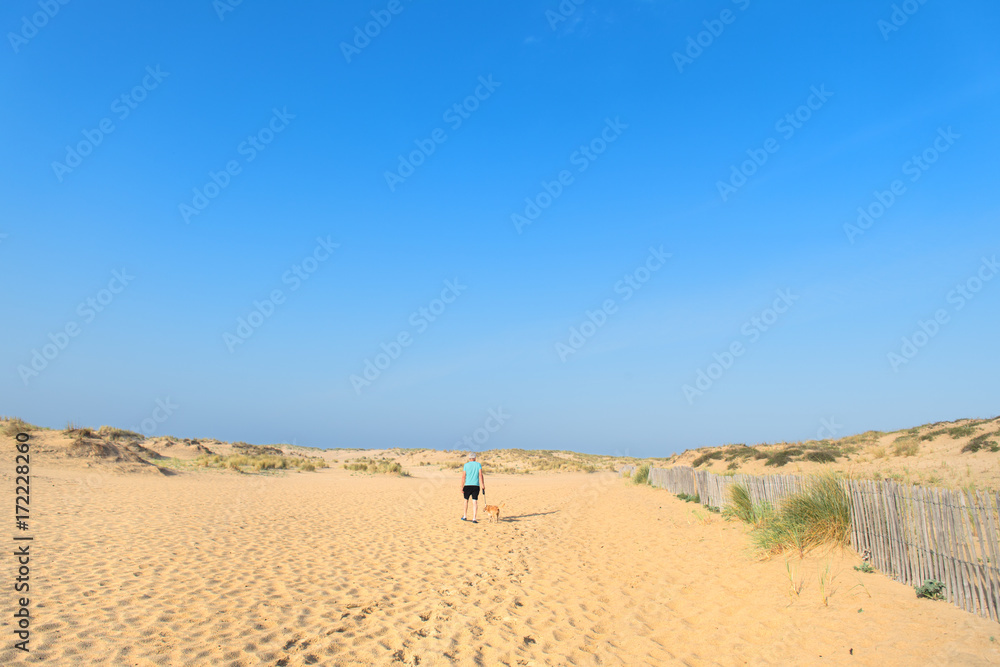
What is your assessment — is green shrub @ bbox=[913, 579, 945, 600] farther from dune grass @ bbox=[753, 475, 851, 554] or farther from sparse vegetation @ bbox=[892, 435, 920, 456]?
sparse vegetation @ bbox=[892, 435, 920, 456]

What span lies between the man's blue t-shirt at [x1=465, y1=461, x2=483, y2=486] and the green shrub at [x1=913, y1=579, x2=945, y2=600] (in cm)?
1012

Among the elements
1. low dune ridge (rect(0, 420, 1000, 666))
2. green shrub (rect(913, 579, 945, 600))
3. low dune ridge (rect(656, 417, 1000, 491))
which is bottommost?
low dune ridge (rect(0, 420, 1000, 666))

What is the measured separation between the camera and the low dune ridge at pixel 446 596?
548cm

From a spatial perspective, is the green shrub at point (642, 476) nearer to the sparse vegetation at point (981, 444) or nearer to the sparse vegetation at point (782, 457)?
the sparse vegetation at point (782, 457)

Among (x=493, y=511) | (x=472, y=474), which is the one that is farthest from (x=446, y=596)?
(x=493, y=511)

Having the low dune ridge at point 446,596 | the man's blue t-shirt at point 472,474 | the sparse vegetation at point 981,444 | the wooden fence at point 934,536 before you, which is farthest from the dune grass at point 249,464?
the sparse vegetation at point 981,444

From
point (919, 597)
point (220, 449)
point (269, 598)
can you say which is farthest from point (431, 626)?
point (220, 449)

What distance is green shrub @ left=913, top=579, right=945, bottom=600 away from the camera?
5957mm

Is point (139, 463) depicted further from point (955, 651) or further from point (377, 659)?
point (955, 651)

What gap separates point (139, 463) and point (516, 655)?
25204 mm

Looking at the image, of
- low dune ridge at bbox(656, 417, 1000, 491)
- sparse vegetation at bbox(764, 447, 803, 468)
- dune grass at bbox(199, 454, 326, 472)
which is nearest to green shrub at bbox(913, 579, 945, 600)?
low dune ridge at bbox(656, 417, 1000, 491)

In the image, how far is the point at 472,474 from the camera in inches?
579

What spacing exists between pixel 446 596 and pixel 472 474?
22.4 feet

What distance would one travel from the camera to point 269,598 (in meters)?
7.21
